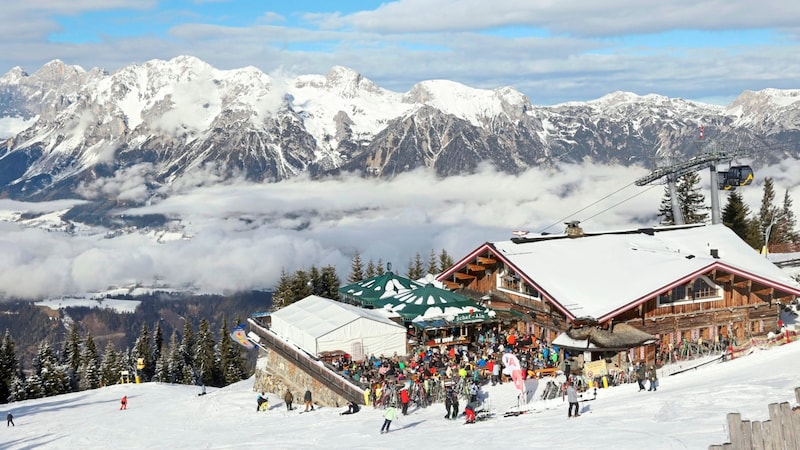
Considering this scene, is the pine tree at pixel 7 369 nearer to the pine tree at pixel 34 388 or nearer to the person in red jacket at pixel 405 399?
the pine tree at pixel 34 388

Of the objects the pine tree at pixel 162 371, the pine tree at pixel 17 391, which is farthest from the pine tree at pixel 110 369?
the pine tree at pixel 17 391

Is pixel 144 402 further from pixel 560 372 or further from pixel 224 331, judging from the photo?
pixel 224 331

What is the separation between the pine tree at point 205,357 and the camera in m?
101

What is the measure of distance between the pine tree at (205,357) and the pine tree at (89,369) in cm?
1253

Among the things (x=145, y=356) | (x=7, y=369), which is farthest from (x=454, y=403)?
(x=145, y=356)

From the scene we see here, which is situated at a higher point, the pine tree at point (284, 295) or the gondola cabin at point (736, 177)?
the gondola cabin at point (736, 177)

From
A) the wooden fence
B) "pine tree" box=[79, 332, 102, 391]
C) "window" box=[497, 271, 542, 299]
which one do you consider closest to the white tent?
"window" box=[497, 271, 542, 299]

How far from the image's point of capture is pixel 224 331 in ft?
336

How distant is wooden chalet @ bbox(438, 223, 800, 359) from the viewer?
3681cm

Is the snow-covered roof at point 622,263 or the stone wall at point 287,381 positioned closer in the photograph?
the snow-covered roof at point 622,263

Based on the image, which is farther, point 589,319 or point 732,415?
point 589,319


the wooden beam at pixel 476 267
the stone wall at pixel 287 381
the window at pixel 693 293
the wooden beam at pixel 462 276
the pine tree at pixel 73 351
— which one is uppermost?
the wooden beam at pixel 476 267

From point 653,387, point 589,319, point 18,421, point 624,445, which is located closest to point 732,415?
point 624,445

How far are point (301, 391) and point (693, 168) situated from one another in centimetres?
3441
